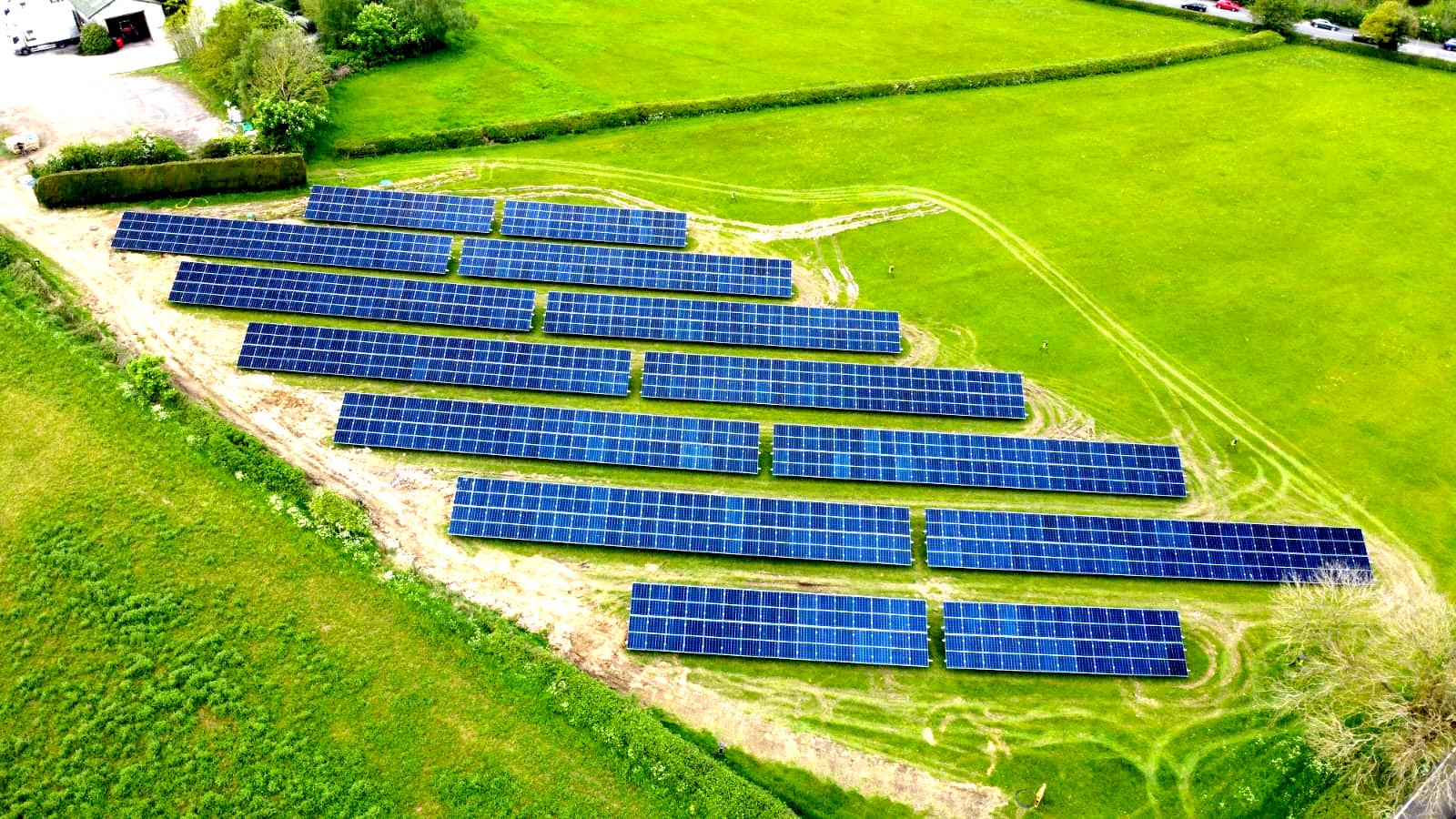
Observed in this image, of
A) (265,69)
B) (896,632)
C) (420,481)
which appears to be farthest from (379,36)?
(896,632)

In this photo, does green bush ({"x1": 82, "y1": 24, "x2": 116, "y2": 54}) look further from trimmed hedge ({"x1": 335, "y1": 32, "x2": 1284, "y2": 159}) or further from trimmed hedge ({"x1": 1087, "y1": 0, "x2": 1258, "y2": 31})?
trimmed hedge ({"x1": 1087, "y1": 0, "x2": 1258, "y2": 31})

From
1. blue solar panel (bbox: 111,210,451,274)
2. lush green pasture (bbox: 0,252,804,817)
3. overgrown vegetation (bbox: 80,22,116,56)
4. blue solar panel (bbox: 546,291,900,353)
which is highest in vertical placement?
overgrown vegetation (bbox: 80,22,116,56)

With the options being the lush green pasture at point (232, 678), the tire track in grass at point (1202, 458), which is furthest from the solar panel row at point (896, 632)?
the lush green pasture at point (232, 678)

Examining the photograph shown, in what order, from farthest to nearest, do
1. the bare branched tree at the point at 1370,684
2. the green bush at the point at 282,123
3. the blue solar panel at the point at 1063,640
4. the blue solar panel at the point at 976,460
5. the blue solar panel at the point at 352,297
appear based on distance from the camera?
1. the green bush at the point at 282,123
2. the blue solar panel at the point at 352,297
3. the blue solar panel at the point at 976,460
4. the blue solar panel at the point at 1063,640
5. the bare branched tree at the point at 1370,684

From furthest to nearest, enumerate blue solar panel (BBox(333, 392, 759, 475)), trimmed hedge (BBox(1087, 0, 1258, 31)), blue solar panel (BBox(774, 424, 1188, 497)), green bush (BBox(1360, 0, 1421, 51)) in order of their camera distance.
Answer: trimmed hedge (BBox(1087, 0, 1258, 31)) → green bush (BBox(1360, 0, 1421, 51)) → blue solar panel (BBox(774, 424, 1188, 497)) → blue solar panel (BBox(333, 392, 759, 475))

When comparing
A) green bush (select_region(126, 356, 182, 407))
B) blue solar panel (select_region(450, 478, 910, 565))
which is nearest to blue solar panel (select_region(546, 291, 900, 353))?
blue solar panel (select_region(450, 478, 910, 565))

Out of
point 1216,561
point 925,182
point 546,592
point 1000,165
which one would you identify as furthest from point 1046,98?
point 546,592

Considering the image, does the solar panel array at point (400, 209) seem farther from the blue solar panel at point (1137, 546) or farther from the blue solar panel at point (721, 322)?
the blue solar panel at point (1137, 546)
